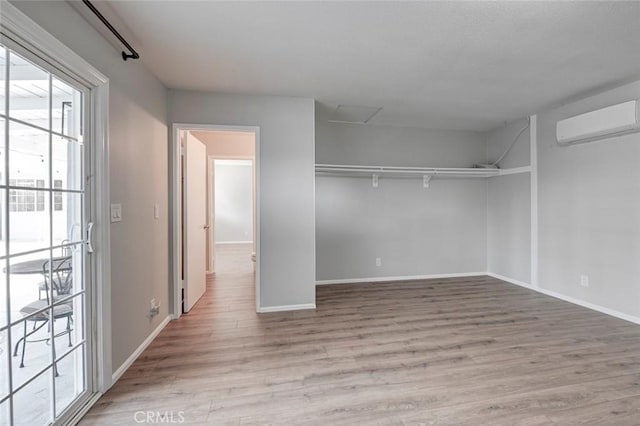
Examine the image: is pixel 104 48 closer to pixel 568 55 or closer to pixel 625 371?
pixel 568 55

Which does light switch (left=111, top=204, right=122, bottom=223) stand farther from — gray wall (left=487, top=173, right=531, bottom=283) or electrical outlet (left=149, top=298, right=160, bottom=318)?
gray wall (left=487, top=173, right=531, bottom=283)

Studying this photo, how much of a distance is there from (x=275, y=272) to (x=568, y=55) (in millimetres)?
3378

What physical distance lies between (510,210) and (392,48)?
3451mm

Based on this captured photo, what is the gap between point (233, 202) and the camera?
883 centimetres

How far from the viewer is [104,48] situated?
1.83 m

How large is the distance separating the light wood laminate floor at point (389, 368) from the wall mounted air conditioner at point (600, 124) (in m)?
1.98

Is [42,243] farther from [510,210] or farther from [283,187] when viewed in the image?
[510,210]

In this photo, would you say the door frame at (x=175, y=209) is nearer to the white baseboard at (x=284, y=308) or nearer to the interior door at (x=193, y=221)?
the interior door at (x=193, y=221)

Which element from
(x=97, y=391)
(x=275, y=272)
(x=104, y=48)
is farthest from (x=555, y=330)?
(x=104, y=48)

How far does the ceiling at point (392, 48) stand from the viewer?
174 cm

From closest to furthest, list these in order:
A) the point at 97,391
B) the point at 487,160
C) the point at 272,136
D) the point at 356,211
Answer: the point at 97,391
the point at 272,136
the point at 356,211
the point at 487,160

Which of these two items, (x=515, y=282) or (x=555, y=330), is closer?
(x=555, y=330)

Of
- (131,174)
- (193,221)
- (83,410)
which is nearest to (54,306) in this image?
(83,410)

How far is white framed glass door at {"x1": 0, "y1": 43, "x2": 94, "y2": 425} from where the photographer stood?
122 cm
